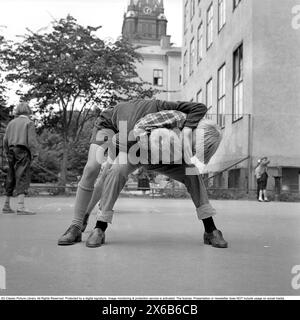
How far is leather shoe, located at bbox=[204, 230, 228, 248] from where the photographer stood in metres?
4.20

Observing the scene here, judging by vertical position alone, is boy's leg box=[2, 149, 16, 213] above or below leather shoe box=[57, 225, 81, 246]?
above

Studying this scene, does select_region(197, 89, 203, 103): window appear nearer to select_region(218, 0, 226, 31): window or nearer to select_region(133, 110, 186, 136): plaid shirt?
select_region(218, 0, 226, 31): window

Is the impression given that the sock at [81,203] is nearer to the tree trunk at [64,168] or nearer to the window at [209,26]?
the tree trunk at [64,168]

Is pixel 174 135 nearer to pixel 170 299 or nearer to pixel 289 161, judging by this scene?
pixel 170 299

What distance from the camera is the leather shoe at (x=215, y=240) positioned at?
4203mm

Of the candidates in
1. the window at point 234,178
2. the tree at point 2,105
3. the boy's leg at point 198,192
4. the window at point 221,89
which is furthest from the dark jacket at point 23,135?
the window at point 221,89

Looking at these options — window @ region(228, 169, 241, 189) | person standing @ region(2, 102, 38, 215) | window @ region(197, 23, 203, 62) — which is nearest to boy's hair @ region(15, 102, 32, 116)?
person standing @ region(2, 102, 38, 215)

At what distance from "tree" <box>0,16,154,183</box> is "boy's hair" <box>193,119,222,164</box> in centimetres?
1467

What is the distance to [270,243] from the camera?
4648 millimetres

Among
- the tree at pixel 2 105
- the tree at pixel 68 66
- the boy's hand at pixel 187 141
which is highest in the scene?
the tree at pixel 68 66

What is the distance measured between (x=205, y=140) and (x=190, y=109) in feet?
A: 0.99

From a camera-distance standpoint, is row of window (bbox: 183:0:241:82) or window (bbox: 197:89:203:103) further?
window (bbox: 197:89:203:103)

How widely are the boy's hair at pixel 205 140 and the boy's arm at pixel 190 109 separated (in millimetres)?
52

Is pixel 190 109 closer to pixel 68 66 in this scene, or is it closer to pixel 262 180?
pixel 262 180
